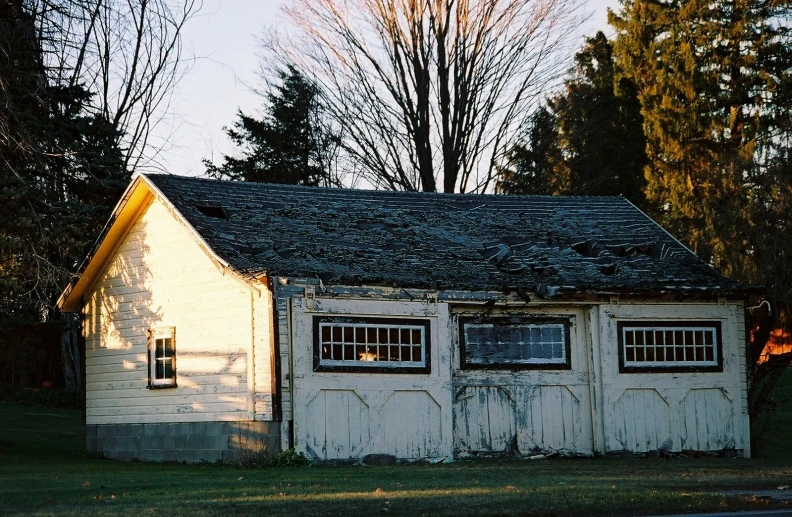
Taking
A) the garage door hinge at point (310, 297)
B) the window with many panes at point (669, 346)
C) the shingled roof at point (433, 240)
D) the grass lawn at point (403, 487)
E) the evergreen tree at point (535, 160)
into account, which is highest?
the evergreen tree at point (535, 160)

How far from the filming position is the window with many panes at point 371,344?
1811cm

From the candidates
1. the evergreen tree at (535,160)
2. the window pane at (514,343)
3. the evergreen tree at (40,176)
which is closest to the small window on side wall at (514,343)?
the window pane at (514,343)

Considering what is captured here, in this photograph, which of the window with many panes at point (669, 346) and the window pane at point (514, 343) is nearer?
the window pane at point (514, 343)

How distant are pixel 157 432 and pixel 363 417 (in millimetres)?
4102

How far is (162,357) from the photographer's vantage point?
20219 millimetres

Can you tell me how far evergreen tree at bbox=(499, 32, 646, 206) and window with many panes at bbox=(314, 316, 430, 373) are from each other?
82.0 feet

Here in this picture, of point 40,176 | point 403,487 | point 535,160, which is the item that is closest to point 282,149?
point 535,160

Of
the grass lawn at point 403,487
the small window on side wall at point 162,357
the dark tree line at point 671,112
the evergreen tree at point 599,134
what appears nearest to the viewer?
the grass lawn at point 403,487

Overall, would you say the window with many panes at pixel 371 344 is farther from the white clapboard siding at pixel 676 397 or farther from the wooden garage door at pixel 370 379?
the white clapboard siding at pixel 676 397

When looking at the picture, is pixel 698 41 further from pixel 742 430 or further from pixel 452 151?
pixel 742 430

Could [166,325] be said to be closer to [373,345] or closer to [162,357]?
[162,357]

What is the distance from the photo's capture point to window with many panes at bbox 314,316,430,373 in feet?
59.4

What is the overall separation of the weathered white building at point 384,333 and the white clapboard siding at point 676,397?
35mm

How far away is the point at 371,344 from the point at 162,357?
411 cm
